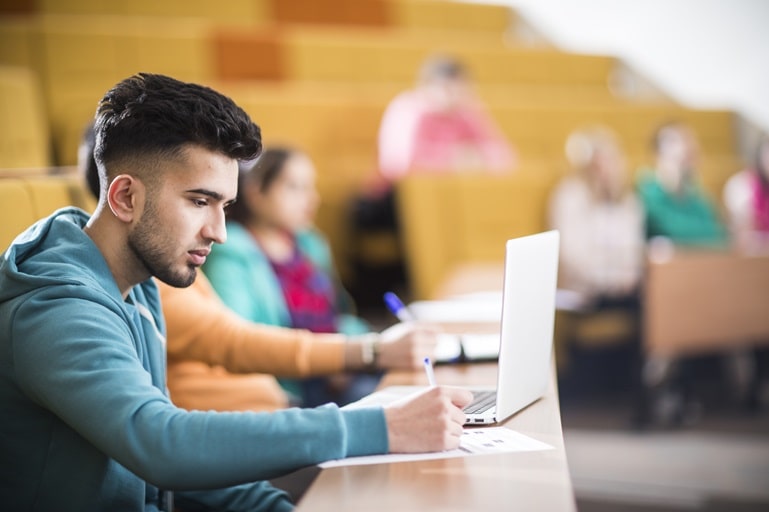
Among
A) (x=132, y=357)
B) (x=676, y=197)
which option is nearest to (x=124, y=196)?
(x=132, y=357)

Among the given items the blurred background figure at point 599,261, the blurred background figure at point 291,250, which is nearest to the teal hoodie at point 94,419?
the blurred background figure at point 291,250

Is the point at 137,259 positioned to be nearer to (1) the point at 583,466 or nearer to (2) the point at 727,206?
(1) the point at 583,466

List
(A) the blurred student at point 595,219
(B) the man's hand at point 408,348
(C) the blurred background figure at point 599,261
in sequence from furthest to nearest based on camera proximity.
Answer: (A) the blurred student at point 595,219, (C) the blurred background figure at point 599,261, (B) the man's hand at point 408,348

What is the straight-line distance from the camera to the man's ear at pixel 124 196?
910 mm

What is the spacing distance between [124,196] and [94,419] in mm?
256

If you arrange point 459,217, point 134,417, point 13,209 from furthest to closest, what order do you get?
point 459,217 → point 13,209 → point 134,417

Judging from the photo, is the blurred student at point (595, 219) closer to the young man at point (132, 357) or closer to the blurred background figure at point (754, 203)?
the blurred background figure at point (754, 203)

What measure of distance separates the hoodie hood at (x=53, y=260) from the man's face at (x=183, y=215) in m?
0.05

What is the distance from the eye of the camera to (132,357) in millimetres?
830

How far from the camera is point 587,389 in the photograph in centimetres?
349

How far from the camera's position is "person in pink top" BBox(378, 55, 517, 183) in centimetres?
372

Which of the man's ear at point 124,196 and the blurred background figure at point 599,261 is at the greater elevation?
the man's ear at point 124,196

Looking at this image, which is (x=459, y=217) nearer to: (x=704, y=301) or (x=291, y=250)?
(x=704, y=301)

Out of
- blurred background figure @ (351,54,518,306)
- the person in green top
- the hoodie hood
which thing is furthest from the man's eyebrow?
the person in green top
